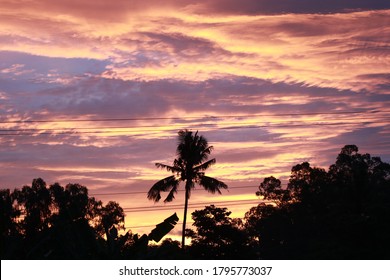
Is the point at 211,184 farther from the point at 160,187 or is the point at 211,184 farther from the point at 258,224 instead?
the point at 258,224

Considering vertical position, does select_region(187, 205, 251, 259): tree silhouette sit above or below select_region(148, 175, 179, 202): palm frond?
below

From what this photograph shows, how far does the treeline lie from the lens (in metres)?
28.6

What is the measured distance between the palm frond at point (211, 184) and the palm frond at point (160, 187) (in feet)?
7.61

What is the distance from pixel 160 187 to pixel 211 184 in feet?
14.2

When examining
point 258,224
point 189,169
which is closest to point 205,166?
point 189,169

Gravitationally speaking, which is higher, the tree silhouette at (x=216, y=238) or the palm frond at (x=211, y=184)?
the palm frond at (x=211, y=184)

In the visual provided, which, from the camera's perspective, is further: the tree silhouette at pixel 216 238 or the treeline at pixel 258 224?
the tree silhouette at pixel 216 238

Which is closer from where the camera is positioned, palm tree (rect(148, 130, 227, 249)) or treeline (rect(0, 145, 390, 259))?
treeline (rect(0, 145, 390, 259))

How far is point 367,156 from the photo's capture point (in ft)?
293

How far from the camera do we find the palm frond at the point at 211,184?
57812 millimetres

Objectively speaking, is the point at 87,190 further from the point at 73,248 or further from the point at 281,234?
the point at 73,248

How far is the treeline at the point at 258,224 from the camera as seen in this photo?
2858 cm

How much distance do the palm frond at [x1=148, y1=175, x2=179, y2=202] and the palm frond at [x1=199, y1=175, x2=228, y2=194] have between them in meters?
2.32
